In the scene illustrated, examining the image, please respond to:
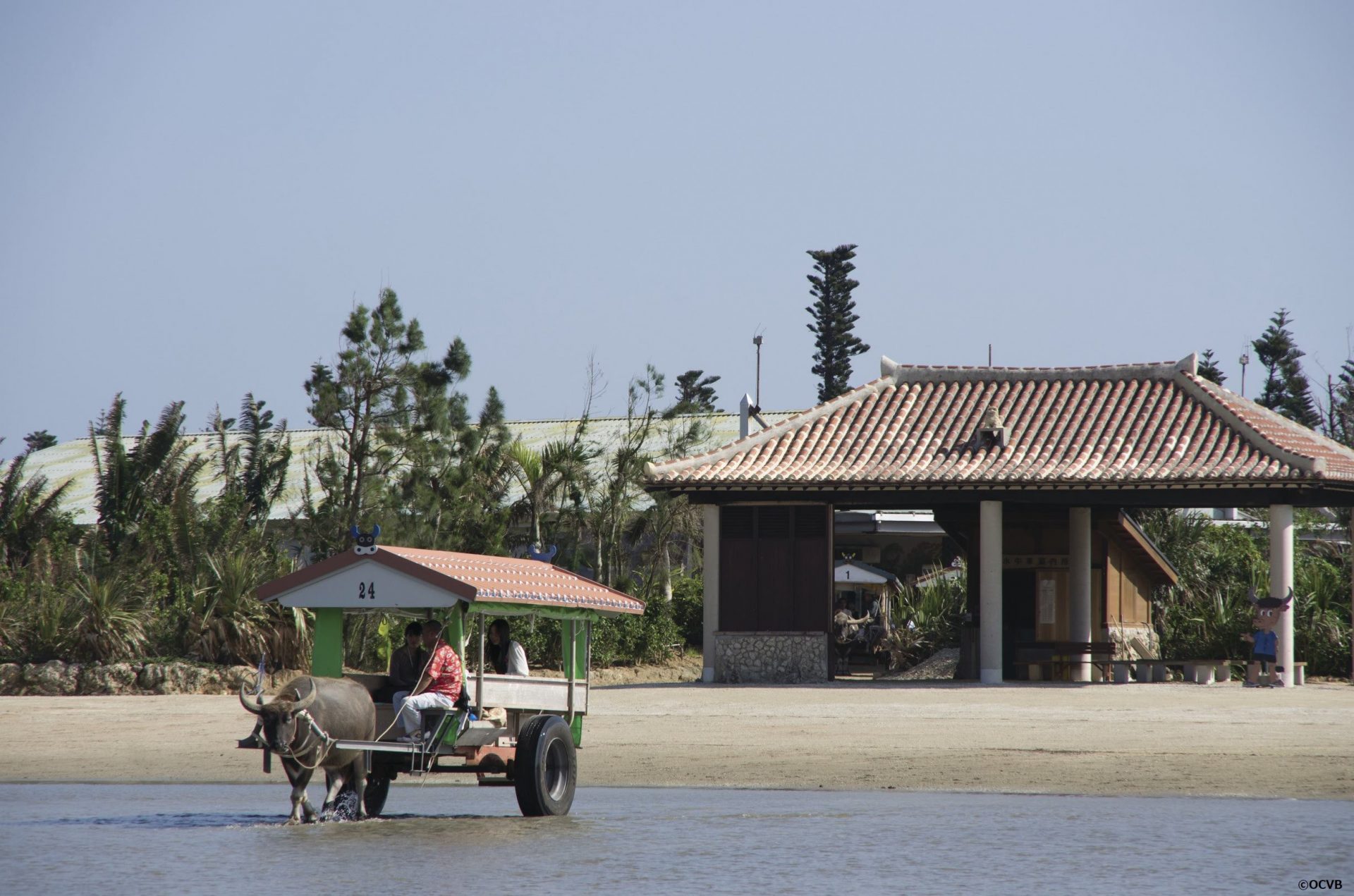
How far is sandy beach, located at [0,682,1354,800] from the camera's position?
1789cm

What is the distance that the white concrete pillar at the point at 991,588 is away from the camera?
28906mm

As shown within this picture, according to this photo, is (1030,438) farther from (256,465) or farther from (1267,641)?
(256,465)

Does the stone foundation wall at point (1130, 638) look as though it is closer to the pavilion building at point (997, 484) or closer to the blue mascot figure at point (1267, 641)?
the pavilion building at point (997, 484)

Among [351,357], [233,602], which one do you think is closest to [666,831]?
[233,602]

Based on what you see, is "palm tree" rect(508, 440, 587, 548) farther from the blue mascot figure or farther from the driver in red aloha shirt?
the driver in red aloha shirt

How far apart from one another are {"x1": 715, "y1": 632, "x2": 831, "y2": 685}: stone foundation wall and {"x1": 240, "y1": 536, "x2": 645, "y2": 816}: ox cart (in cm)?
1467

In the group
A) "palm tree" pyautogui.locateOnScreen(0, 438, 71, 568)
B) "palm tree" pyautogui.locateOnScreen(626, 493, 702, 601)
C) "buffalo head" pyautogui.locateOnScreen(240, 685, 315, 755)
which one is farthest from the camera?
"palm tree" pyautogui.locateOnScreen(626, 493, 702, 601)

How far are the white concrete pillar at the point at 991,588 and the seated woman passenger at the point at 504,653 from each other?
15.7m

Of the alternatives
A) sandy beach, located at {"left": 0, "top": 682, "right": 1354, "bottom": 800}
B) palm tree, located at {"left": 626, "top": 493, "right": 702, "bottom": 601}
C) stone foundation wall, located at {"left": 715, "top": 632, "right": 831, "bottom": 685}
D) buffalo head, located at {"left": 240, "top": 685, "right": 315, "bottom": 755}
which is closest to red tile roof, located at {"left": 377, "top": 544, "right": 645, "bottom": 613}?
buffalo head, located at {"left": 240, "top": 685, "right": 315, "bottom": 755}

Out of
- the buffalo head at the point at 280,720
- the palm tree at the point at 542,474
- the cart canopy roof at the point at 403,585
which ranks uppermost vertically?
the palm tree at the point at 542,474

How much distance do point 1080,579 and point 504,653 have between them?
63.5 ft

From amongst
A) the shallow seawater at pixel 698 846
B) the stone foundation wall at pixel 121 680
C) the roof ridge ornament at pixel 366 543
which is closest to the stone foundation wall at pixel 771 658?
the stone foundation wall at pixel 121 680

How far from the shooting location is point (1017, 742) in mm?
20125

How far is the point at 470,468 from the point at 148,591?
31.1 ft
